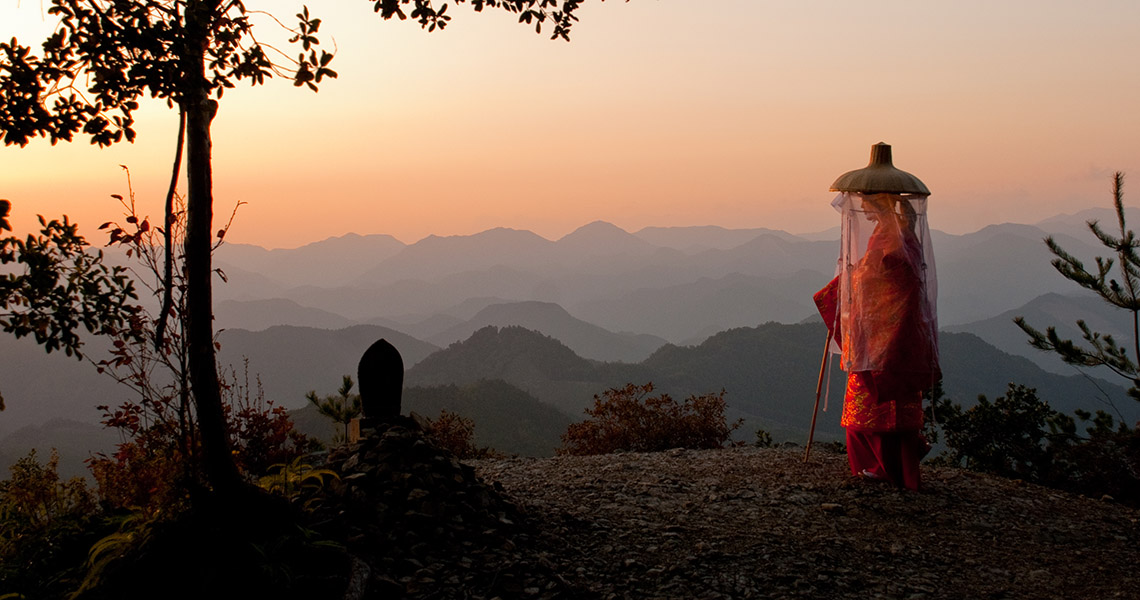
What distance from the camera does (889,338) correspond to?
6984mm

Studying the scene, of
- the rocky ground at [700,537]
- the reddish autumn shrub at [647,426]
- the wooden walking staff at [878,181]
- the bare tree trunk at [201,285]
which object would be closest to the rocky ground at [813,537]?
the rocky ground at [700,537]

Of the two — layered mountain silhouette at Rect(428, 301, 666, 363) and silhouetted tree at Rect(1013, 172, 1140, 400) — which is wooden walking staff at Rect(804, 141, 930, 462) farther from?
layered mountain silhouette at Rect(428, 301, 666, 363)

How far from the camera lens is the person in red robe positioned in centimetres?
697

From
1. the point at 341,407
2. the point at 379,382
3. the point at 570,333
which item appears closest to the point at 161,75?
the point at 379,382

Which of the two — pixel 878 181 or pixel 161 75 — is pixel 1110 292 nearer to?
pixel 878 181

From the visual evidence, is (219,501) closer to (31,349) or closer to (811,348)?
(811,348)

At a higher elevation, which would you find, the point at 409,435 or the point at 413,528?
the point at 409,435

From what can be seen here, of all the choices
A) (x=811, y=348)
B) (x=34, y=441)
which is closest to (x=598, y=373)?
(x=811, y=348)

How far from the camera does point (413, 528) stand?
503 cm

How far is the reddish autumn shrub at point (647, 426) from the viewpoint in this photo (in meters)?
11.1

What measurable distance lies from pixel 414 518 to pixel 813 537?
283cm

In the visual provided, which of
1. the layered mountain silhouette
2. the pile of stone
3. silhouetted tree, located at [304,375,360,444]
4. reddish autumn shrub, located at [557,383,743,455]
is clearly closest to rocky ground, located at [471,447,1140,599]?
the pile of stone

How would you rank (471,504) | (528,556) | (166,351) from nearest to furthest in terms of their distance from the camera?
(166,351)
(528,556)
(471,504)

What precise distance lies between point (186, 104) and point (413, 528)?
2773 mm
